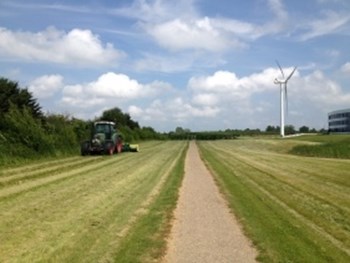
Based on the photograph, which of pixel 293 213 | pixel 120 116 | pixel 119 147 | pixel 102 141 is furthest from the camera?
pixel 120 116

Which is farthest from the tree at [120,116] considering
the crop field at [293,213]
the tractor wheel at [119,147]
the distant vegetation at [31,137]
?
the crop field at [293,213]

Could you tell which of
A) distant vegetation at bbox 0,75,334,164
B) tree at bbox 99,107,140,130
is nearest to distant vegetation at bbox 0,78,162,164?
distant vegetation at bbox 0,75,334,164

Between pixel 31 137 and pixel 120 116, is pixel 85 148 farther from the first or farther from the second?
pixel 120 116

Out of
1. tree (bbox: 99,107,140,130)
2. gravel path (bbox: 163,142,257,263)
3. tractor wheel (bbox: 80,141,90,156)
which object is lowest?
gravel path (bbox: 163,142,257,263)

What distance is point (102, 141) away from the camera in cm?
4272

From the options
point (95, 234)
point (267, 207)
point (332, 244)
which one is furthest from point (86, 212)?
point (332, 244)

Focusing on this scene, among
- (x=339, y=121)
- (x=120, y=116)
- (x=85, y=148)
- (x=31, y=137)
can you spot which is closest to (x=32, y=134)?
(x=31, y=137)

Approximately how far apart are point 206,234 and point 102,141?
32.3 m

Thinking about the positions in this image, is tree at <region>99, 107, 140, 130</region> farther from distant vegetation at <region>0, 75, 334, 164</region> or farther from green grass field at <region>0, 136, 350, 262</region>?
green grass field at <region>0, 136, 350, 262</region>

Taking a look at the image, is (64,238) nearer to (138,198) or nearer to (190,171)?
(138,198)

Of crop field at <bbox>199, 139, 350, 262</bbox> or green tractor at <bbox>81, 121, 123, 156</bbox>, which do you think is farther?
green tractor at <bbox>81, 121, 123, 156</bbox>

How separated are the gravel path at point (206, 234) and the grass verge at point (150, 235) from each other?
0.19 metres

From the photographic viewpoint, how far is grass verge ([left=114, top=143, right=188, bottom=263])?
919 cm

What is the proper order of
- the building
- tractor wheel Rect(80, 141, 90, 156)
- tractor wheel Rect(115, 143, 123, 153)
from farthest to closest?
the building → tractor wheel Rect(115, 143, 123, 153) → tractor wheel Rect(80, 141, 90, 156)
